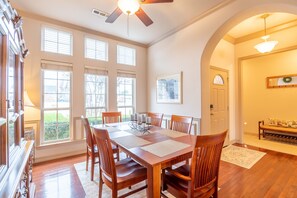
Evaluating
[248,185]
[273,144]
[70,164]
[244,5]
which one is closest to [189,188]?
[248,185]

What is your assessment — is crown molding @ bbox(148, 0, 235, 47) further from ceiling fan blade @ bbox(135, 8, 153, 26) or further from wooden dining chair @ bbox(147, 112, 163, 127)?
wooden dining chair @ bbox(147, 112, 163, 127)

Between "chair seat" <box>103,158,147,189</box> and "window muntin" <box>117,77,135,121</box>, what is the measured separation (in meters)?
2.58

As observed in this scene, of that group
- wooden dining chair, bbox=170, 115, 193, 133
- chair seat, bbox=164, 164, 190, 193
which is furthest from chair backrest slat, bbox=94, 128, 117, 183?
wooden dining chair, bbox=170, 115, 193, 133

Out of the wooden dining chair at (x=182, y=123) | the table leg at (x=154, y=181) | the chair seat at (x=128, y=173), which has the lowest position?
the chair seat at (x=128, y=173)

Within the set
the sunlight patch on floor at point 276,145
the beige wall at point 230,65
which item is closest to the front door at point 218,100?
the beige wall at point 230,65

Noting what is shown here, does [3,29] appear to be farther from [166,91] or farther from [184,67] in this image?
[166,91]

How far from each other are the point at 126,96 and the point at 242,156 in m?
3.26

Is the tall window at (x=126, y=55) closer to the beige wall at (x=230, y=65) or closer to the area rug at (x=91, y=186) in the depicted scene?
the beige wall at (x=230, y=65)

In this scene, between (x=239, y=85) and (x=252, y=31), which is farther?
(x=239, y=85)

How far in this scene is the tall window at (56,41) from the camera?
3217 mm

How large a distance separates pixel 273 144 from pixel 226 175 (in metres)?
2.65

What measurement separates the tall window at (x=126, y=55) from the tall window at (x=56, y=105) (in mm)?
1463

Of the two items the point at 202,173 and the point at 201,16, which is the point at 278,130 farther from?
the point at 202,173

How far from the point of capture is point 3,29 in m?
1.10
